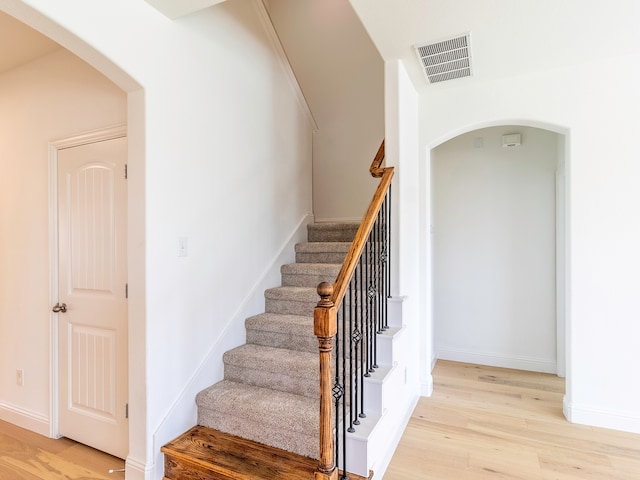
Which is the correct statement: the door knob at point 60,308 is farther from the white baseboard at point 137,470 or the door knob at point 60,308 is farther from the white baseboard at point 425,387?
the white baseboard at point 425,387

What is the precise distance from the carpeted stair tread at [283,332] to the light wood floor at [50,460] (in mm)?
1123

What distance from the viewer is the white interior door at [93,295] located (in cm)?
227

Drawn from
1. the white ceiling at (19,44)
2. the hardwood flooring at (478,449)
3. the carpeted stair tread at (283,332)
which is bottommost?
the hardwood flooring at (478,449)

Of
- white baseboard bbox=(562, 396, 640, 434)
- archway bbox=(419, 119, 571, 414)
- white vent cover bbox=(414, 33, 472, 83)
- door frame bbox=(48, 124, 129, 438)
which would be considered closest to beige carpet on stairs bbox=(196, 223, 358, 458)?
archway bbox=(419, 119, 571, 414)

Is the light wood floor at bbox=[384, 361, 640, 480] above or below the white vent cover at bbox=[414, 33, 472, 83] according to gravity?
below

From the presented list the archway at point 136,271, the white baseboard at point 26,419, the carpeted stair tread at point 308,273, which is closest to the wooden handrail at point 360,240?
the carpeted stair tread at point 308,273

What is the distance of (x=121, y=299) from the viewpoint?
2.26 metres

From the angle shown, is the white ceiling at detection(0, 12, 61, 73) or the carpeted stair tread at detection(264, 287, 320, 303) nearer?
the white ceiling at detection(0, 12, 61, 73)

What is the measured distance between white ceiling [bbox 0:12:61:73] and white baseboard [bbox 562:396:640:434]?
450 centimetres

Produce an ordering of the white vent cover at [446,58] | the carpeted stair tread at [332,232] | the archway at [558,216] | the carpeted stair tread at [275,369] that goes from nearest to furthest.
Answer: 1. the carpeted stair tread at [275,369]
2. the white vent cover at [446,58]
3. the archway at [558,216]
4. the carpeted stair tread at [332,232]

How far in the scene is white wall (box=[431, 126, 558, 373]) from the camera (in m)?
3.66

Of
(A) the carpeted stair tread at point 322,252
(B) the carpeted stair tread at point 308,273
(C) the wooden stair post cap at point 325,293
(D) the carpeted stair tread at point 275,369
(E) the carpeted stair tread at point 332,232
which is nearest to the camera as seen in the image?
(C) the wooden stair post cap at point 325,293

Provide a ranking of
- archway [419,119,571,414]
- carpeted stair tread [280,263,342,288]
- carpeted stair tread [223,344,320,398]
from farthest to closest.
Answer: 1. carpeted stair tread [280,263,342,288]
2. archway [419,119,571,414]
3. carpeted stair tread [223,344,320,398]

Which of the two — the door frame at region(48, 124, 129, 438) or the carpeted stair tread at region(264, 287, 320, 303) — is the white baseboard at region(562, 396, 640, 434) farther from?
the door frame at region(48, 124, 129, 438)
